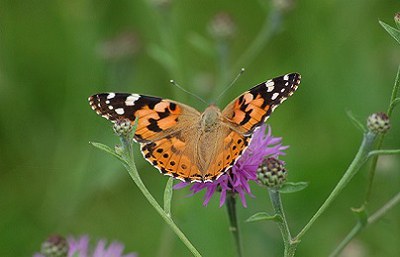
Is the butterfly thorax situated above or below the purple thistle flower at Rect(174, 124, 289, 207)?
above

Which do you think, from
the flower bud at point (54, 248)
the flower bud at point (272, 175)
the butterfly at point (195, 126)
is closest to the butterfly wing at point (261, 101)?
the butterfly at point (195, 126)

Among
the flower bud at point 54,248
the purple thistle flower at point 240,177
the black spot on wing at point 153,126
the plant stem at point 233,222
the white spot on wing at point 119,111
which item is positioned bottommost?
the flower bud at point 54,248

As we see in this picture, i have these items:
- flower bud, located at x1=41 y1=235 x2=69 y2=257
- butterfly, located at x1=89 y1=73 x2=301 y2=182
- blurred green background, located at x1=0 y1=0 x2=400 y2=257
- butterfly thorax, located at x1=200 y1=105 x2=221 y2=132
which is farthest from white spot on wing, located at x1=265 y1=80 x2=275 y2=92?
blurred green background, located at x1=0 y1=0 x2=400 y2=257

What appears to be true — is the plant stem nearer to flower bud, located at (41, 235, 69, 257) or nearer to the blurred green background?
flower bud, located at (41, 235, 69, 257)

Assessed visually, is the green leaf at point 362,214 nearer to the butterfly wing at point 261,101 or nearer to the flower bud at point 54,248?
the butterfly wing at point 261,101

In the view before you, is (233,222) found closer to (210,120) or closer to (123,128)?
(210,120)

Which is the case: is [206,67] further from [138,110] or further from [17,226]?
[138,110]
